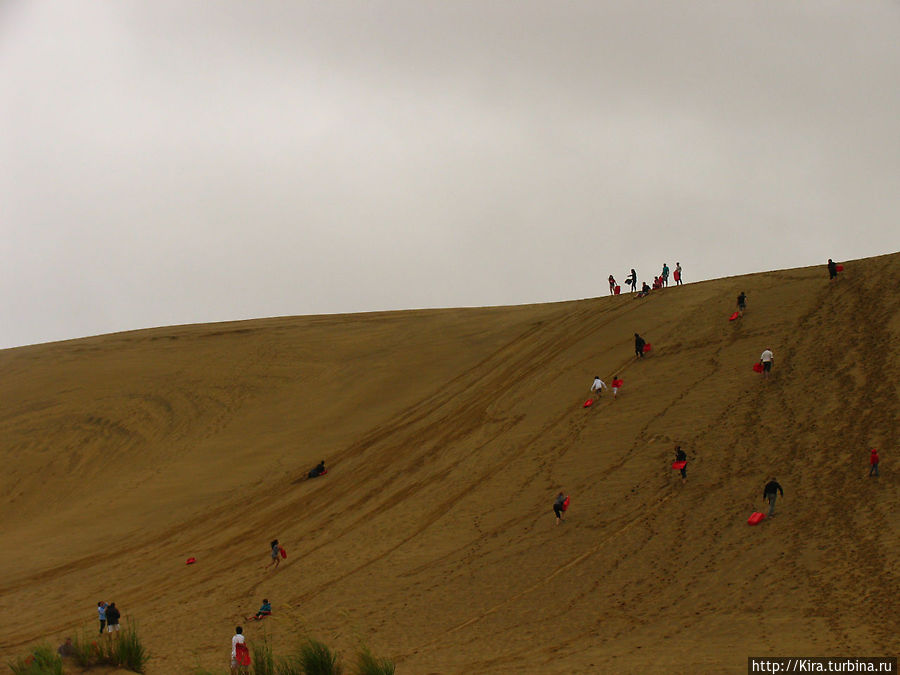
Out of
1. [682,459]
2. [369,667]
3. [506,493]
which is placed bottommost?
[369,667]

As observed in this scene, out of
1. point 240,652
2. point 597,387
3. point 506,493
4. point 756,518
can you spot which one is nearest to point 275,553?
point 506,493

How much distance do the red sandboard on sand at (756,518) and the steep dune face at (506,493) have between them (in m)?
0.30

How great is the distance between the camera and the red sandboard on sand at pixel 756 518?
17.1 metres

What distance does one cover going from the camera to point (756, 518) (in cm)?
1717

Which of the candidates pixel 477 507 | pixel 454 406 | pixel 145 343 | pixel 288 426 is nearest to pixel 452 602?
pixel 477 507

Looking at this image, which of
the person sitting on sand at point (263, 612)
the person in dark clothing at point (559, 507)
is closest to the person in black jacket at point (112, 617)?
the person sitting on sand at point (263, 612)

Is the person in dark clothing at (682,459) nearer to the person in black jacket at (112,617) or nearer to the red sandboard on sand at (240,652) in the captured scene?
the red sandboard on sand at (240,652)

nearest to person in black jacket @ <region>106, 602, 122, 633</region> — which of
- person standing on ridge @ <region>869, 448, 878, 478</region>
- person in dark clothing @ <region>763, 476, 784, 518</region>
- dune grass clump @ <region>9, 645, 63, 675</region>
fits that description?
dune grass clump @ <region>9, 645, 63, 675</region>

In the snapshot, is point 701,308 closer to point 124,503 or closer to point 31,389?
point 124,503

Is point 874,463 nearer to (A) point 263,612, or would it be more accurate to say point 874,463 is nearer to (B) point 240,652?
(B) point 240,652

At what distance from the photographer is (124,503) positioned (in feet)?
92.5

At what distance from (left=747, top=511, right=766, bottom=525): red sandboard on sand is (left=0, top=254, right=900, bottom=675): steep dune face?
0.30 metres

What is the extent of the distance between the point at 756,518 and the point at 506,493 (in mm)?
6936

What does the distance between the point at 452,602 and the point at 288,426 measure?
1792 centimetres
